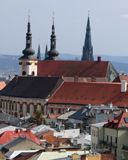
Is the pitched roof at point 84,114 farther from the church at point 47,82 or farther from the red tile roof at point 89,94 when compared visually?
the church at point 47,82

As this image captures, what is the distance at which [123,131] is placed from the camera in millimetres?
49375

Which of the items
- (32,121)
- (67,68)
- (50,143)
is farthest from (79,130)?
(67,68)

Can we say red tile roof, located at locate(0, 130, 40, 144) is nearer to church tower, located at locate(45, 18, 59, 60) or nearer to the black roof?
the black roof

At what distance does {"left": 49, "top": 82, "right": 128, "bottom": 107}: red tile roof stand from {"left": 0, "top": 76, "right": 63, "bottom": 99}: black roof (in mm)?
1995

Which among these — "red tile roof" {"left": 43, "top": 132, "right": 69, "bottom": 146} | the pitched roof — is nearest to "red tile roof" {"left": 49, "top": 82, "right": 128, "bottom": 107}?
the pitched roof

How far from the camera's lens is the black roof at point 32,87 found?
354 ft

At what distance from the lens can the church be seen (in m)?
104

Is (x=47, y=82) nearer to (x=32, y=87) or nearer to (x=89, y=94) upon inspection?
(x=32, y=87)

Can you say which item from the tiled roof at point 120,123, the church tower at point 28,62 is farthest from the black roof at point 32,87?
the tiled roof at point 120,123

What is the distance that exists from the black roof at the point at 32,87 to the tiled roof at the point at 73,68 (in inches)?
363

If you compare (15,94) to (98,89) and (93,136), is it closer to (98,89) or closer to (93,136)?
(98,89)

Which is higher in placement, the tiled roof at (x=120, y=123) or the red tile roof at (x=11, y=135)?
the tiled roof at (x=120, y=123)

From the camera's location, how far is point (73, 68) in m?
124

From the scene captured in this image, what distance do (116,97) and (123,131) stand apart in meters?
48.2
